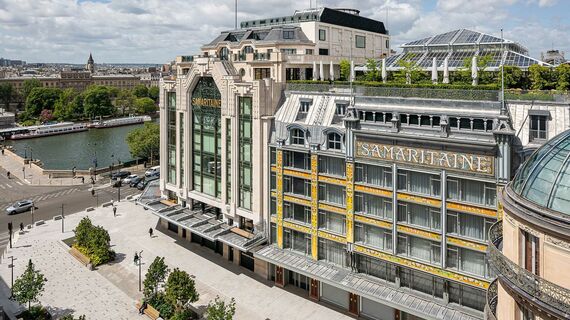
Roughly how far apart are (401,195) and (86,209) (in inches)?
2034

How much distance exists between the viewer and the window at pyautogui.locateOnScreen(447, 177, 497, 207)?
100 ft

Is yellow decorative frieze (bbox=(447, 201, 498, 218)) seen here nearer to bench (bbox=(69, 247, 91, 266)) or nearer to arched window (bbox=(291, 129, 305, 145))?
arched window (bbox=(291, 129, 305, 145))

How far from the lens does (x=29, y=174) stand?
92.5 m

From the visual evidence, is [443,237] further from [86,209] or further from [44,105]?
[44,105]

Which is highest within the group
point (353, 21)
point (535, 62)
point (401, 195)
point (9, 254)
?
point (353, 21)

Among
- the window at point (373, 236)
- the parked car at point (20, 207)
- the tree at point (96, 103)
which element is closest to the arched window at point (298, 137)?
the window at point (373, 236)

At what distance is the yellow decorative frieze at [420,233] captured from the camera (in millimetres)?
33156

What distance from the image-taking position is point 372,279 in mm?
37344

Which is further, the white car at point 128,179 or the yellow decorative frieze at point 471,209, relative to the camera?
the white car at point 128,179

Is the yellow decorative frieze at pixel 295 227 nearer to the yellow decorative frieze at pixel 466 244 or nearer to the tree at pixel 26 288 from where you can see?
the yellow decorative frieze at pixel 466 244

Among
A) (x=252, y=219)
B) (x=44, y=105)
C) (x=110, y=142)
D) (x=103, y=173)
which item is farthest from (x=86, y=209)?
(x=44, y=105)

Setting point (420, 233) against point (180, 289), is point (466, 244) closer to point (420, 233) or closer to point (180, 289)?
point (420, 233)

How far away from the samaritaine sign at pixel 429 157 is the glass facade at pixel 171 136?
88.6ft

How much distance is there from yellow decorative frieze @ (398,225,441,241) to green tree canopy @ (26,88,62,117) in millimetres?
187573
